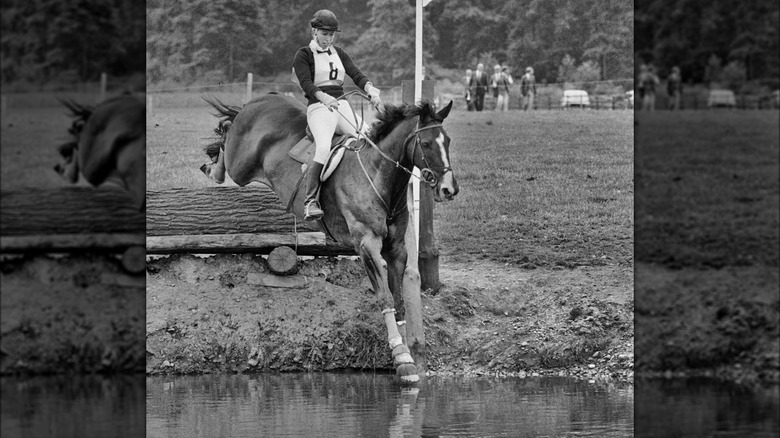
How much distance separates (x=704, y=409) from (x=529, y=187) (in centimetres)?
242

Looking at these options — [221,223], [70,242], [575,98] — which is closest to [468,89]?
[575,98]

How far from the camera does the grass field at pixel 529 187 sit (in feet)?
37.5

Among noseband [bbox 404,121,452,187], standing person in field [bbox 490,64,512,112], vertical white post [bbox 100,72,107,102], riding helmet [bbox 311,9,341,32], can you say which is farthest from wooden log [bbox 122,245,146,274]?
standing person in field [bbox 490,64,512,112]

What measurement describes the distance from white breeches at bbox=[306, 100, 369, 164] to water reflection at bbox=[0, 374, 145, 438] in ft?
7.43

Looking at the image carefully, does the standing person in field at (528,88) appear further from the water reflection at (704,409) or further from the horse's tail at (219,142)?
the horse's tail at (219,142)

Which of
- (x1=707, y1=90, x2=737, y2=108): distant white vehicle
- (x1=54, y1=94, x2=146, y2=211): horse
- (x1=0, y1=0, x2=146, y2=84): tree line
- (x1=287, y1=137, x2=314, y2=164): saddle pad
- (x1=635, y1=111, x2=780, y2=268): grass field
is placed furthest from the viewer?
(x1=707, y1=90, x2=737, y2=108): distant white vehicle

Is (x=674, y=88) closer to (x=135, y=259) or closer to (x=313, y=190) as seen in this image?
(x=135, y=259)

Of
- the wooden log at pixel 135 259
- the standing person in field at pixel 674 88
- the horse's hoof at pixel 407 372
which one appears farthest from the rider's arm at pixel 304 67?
the standing person in field at pixel 674 88

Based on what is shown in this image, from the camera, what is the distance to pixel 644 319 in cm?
1393

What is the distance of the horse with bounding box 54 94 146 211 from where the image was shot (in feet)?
37.2

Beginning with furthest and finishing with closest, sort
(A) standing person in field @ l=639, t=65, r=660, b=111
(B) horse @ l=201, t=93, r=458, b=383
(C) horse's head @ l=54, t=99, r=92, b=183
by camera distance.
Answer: (A) standing person in field @ l=639, t=65, r=660, b=111 < (C) horse's head @ l=54, t=99, r=92, b=183 < (B) horse @ l=201, t=93, r=458, b=383

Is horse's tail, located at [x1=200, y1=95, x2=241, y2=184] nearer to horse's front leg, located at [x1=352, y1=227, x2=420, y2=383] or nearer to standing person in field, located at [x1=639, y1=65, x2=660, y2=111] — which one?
horse's front leg, located at [x1=352, y1=227, x2=420, y2=383]

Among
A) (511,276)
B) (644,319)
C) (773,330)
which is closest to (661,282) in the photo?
(644,319)

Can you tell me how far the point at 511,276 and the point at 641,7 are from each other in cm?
763
